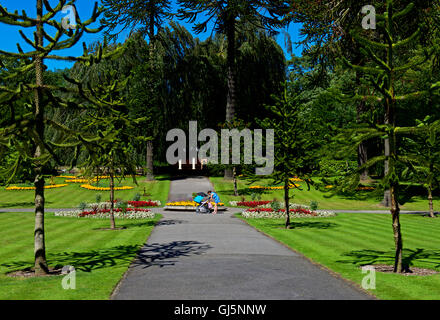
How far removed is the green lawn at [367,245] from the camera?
29.1 ft

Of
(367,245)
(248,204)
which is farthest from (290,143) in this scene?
(248,204)

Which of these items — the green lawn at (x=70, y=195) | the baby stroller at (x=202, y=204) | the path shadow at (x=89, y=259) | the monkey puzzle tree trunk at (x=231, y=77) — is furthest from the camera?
the monkey puzzle tree trunk at (x=231, y=77)

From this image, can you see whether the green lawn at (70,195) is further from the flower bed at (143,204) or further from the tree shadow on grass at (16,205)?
the flower bed at (143,204)

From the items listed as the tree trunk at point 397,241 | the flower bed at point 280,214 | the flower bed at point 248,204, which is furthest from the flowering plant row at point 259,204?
the tree trunk at point 397,241

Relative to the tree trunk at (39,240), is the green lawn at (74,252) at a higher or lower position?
lower

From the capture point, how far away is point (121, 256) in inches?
458

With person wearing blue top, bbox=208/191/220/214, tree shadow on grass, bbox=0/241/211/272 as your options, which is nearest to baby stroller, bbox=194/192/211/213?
person wearing blue top, bbox=208/191/220/214

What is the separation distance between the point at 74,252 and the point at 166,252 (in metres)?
2.78

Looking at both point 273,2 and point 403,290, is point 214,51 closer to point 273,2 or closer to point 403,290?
point 273,2

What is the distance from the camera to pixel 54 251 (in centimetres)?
1247

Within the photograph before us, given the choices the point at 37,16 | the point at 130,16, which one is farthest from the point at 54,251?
the point at 130,16

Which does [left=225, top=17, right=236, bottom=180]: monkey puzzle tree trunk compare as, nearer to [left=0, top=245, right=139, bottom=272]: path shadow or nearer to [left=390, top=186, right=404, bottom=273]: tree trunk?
[left=0, top=245, right=139, bottom=272]: path shadow

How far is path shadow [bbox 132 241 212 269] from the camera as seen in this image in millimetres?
10719

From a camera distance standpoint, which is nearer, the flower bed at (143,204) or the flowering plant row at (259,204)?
the flowering plant row at (259,204)
